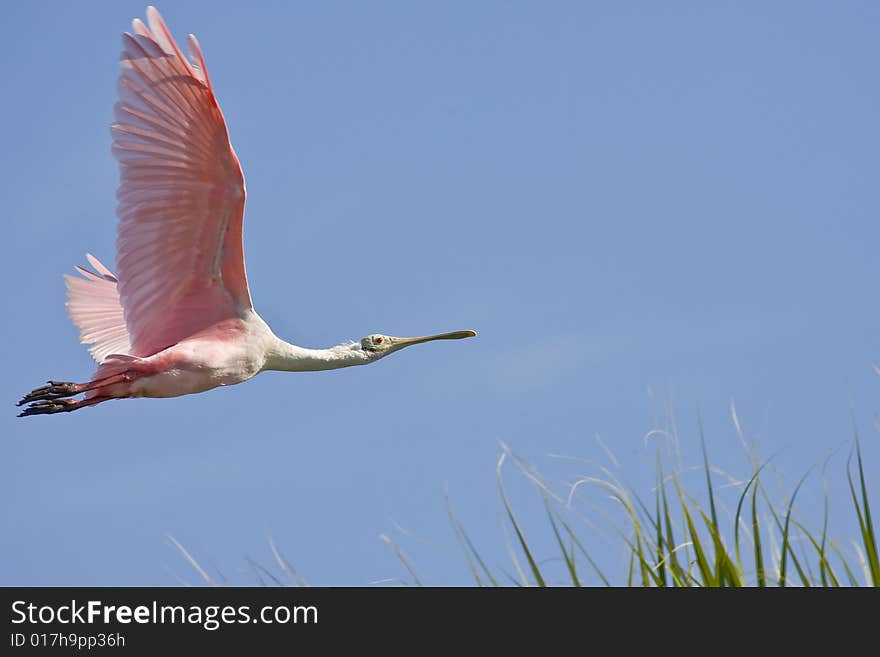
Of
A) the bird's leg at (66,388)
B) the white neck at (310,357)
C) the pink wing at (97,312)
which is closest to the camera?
the bird's leg at (66,388)

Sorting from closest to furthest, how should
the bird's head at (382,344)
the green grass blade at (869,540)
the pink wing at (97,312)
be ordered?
the green grass blade at (869,540)
the bird's head at (382,344)
the pink wing at (97,312)

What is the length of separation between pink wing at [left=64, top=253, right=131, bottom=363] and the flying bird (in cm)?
245

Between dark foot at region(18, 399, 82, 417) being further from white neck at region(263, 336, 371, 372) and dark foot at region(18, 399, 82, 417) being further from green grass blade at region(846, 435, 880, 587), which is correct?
green grass blade at region(846, 435, 880, 587)

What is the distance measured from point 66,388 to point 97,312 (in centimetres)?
344

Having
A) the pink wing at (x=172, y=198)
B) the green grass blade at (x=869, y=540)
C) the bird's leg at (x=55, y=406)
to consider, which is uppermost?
the pink wing at (x=172, y=198)

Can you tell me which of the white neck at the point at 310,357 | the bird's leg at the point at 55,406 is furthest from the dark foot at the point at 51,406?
the white neck at the point at 310,357

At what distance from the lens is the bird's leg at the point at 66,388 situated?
31.1ft

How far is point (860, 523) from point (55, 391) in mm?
6538

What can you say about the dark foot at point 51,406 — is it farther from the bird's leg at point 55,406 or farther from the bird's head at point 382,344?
the bird's head at point 382,344

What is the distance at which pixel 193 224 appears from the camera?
9.60 metres

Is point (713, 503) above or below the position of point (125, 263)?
below
